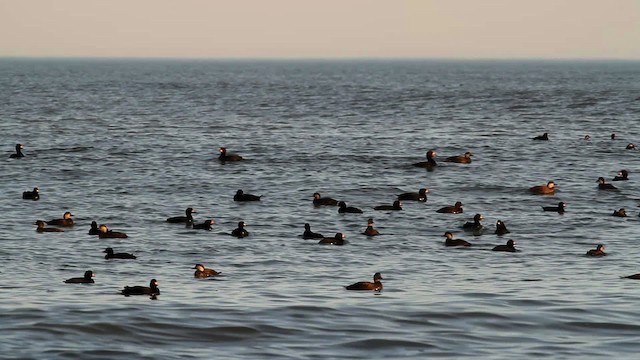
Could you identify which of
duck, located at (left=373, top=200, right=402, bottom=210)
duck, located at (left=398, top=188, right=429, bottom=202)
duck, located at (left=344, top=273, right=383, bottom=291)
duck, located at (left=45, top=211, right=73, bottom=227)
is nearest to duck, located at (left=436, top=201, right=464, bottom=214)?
duck, located at (left=373, top=200, right=402, bottom=210)

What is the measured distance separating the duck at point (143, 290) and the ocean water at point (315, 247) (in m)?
0.24

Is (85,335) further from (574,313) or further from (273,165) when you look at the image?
(273,165)

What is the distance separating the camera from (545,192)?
48.4 meters

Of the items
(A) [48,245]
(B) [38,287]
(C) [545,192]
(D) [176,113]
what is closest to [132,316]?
(B) [38,287]

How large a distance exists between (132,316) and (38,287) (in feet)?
13.8

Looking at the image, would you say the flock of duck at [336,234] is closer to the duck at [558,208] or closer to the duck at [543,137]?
the duck at [558,208]

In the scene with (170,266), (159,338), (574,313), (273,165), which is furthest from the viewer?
(273,165)

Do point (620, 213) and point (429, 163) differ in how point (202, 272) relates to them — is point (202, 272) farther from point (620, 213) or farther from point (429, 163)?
point (429, 163)

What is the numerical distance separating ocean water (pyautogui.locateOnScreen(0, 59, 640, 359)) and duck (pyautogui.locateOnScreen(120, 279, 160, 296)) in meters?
0.24

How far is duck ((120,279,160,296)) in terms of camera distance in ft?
93.2

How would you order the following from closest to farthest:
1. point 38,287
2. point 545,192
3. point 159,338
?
point 159,338
point 38,287
point 545,192

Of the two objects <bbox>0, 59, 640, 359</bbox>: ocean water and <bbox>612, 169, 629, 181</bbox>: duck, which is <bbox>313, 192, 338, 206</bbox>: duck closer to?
<bbox>0, 59, 640, 359</bbox>: ocean water

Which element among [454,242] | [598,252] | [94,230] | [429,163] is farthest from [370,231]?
[429,163]

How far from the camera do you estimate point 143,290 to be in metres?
28.5
